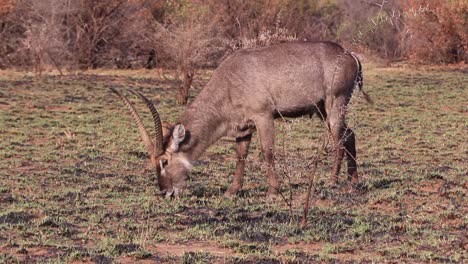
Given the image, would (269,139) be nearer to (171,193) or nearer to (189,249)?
(171,193)

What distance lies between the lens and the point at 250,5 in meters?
33.0

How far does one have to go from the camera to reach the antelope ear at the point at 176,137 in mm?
9453

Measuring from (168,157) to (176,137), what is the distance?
250 mm

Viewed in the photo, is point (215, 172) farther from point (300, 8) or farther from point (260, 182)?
point (300, 8)

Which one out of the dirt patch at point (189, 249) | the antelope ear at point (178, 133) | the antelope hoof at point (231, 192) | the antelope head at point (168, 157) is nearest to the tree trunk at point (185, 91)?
the antelope hoof at point (231, 192)

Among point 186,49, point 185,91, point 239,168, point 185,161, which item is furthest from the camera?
point 186,49

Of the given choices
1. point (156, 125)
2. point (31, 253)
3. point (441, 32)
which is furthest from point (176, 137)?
point (441, 32)

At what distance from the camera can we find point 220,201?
9.34 metres

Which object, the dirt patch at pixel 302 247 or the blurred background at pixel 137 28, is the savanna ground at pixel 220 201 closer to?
the dirt patch at pixel 302 247

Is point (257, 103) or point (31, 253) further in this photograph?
point (257, 103)

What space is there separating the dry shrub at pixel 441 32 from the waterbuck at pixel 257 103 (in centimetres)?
2715

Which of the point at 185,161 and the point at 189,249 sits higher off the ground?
the point at 185,161

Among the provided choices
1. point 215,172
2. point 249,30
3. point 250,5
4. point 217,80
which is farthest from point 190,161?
point 250,5

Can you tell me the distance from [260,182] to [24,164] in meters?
3.60
